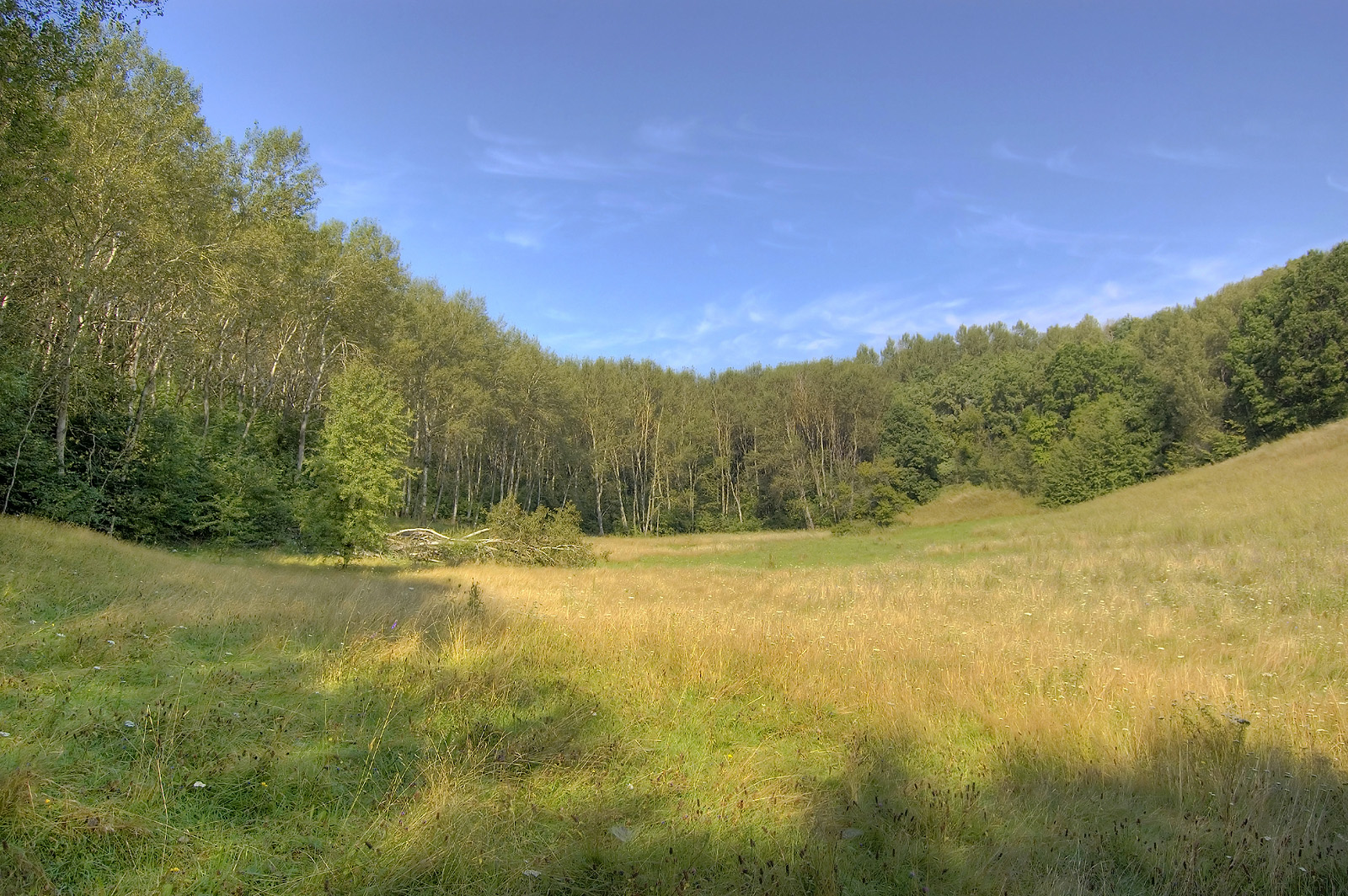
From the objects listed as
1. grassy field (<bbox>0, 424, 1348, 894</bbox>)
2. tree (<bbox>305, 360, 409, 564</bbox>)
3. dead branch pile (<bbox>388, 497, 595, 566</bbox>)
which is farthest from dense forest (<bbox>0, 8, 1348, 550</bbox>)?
grassy field (<bbox>0, 424, 1348, 894</bbox>)

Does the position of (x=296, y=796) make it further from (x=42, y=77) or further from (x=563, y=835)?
(x=42, y=77)

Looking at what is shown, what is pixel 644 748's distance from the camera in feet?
15.5

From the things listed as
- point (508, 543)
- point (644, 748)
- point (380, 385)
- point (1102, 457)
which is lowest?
point (644, 748)

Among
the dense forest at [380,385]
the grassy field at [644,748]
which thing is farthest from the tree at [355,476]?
the grassy field at [644,748]

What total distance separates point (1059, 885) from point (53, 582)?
1167 centimetres

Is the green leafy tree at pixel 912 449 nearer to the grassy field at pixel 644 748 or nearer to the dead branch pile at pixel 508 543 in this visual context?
the dead branch pile at pixel 508 543

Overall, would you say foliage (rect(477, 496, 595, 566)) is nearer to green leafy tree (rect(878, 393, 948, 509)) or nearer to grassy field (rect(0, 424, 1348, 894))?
grassy field (rect(0, 424, 1348, 894))

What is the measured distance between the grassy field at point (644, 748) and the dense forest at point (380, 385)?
10.7m

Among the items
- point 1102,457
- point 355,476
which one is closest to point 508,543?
point 355,476

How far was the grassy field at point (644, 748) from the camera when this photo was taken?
127 inches

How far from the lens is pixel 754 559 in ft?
109

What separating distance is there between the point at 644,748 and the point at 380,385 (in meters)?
19.2

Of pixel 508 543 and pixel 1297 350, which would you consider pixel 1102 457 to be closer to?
pixel 1297 350

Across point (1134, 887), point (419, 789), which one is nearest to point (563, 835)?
point (419, 789)
